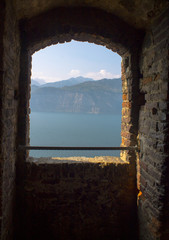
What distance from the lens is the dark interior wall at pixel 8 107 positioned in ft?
5.02

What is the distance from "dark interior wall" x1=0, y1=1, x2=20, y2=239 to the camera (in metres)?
1.53

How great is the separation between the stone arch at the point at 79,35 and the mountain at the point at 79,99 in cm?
6343

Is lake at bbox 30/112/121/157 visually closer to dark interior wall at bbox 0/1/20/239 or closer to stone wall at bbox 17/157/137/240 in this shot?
stone wall at bbox 17/157/137/240

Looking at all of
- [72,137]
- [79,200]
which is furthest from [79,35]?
[72,137]

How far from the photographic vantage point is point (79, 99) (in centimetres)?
6825

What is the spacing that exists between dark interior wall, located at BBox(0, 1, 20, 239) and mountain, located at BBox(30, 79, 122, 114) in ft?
209

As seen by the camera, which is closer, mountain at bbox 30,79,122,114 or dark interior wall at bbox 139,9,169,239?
dark interior wall at bbox 139,9,169,239

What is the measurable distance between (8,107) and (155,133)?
1.57 metres

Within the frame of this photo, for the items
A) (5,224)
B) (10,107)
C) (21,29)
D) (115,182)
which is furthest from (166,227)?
(21,29)

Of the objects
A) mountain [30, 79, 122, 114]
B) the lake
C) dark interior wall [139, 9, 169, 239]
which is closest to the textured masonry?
dark interior wall [139, 9, 169, 239]

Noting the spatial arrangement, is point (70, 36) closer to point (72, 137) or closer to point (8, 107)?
point (8, 107)

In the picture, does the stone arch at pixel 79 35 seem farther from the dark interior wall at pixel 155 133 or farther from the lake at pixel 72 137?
the lake at pixel 72 137

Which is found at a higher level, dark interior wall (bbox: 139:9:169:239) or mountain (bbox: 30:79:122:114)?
mountain (bbox: 30:79:122:114)

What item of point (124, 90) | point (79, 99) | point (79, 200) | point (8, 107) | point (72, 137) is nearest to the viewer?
point (8, 107)
